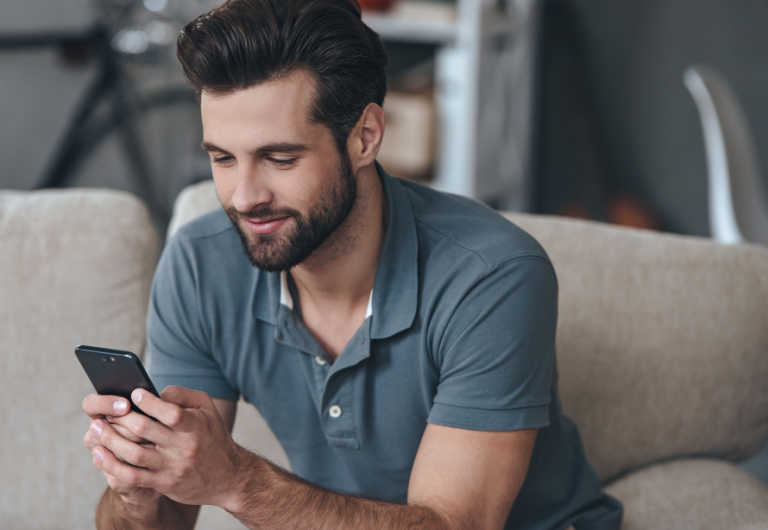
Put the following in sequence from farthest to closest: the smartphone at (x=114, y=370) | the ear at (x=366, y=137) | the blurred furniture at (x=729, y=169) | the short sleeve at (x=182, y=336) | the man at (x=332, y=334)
→ the blurred furniture at (x=729, y=169), the short sleeve at (x=182, y=336), the ear at (x=366, y=137), the man at (x=332, y=334), the smartphone at (x=114, y=370)

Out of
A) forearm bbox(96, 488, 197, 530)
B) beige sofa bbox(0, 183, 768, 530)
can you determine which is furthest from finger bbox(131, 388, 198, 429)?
beige sofa bbox(0, 183, 768, 530)

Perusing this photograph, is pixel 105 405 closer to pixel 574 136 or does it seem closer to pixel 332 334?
pixel 332 334

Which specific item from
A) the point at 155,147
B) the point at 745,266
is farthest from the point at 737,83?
the point at 155,147

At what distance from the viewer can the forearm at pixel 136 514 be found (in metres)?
1.12

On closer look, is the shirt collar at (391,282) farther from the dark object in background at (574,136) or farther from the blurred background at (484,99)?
the dark object in background at (574,136)

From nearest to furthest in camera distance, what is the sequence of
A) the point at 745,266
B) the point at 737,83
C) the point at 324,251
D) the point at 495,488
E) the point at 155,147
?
the point at 495,488 → the point at 324,251 → the point at 745,266 → the point at 737,83 → the point at 155,147

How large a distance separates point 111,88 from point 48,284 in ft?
6.70

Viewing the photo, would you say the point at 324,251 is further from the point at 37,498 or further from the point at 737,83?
the point at 737,83

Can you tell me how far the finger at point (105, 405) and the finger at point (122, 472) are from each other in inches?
1.8

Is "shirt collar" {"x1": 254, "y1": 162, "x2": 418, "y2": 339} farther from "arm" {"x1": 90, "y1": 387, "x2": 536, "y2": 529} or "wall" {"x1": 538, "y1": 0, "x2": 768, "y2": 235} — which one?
"wall" {"x1": 538, "y1": 0, "x2": 768, "y2": 235}

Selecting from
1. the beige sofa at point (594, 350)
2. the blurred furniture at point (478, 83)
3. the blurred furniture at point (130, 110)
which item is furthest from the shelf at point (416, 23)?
the beige sofa at point (594, 350)

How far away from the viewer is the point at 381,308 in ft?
3.82

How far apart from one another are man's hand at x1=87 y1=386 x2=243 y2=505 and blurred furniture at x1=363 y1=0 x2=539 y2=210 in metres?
2.59

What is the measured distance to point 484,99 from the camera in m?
3.48
